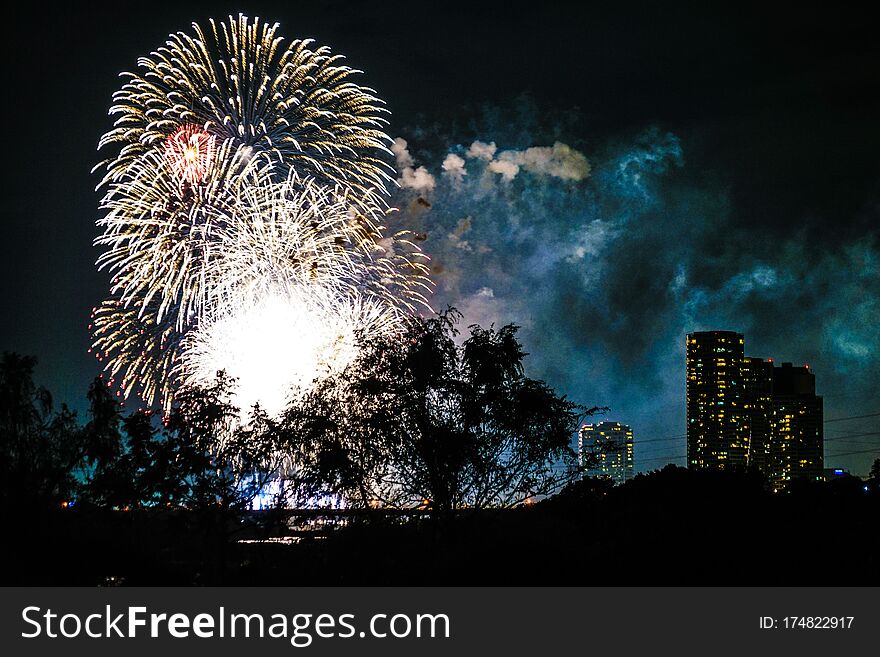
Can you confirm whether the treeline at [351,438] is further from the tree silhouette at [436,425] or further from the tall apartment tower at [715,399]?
the tall apartment tower at [715,399]

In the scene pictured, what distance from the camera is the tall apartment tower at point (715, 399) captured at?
14050 centimetres

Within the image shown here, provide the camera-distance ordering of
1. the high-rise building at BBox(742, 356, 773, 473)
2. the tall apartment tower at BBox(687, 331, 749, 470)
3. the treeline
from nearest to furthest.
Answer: the treeline
the tall apartment tower at BBox(687, 331, 749, 470)
the high-rise building at BBox(742, 356, 773, 473)

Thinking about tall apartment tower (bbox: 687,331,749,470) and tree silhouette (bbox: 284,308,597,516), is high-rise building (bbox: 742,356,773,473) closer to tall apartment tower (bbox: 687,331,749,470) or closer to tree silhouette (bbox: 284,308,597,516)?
tall apartment tower (bbox: 687,331,749,470)

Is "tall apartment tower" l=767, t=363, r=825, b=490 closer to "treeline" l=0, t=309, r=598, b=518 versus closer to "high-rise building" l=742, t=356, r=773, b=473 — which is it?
"high-rise building" l=742, t=356, r=773, b=473

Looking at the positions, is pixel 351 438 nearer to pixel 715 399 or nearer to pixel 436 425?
pixel 436 425

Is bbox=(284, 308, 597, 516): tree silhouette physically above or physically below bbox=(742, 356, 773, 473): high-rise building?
below

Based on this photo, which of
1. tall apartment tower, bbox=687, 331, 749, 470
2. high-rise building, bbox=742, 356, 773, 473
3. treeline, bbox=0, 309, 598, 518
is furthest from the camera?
high-rise building, bbox=742, 356, 773, 473

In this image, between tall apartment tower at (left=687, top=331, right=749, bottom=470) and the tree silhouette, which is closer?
the tree silhouette

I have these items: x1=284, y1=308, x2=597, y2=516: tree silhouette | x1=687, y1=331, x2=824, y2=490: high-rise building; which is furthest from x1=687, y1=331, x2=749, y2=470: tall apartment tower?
x1=284, y1=308, x2=597, y2=516: tree silhouette

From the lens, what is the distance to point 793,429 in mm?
148875

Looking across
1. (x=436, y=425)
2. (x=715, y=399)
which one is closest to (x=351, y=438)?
(x=436, y=425)

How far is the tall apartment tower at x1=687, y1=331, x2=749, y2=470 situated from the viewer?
461 feet

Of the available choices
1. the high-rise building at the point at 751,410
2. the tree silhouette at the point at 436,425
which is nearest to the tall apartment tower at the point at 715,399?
the high-rise building at the point at 751,410

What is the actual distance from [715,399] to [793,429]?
14150 mm
